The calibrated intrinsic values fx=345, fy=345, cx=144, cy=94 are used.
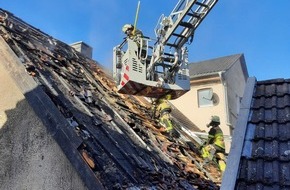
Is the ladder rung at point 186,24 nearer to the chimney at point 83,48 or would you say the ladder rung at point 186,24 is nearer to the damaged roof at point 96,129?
the damaged roof at point 96,129

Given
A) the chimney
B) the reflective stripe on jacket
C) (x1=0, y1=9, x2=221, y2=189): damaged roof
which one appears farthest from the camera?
the chimney

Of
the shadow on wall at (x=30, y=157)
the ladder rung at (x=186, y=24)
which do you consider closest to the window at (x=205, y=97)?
the ladder rung at (x=186, y=24)

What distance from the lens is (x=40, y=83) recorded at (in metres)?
5.24

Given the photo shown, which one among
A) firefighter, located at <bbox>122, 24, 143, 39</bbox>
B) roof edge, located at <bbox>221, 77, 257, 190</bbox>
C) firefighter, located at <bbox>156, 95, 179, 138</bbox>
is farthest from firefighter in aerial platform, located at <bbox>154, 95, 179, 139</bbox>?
roof edge, located at <bbox>221, 77, 257, 190</bbox>

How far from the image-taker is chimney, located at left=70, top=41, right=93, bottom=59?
561 inches

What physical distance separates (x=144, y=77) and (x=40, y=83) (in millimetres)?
3743

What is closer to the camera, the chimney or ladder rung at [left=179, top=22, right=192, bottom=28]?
ladder rung at [left=179, top=22, right=192, bottom=28]

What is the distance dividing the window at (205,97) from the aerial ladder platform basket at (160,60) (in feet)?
36.0

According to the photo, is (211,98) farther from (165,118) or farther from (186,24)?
(165,118)

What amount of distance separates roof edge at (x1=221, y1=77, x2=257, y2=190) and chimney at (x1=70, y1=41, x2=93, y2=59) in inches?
425

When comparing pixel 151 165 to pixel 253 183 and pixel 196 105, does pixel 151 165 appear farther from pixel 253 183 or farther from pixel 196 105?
pixel 196 105

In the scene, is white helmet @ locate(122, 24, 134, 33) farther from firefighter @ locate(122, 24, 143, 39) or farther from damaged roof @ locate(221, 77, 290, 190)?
damaged roof @ locate(221, 77, 290, 190)

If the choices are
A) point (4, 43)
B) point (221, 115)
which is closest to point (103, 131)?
point (4, 43)

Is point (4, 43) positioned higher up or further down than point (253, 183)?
higher up
